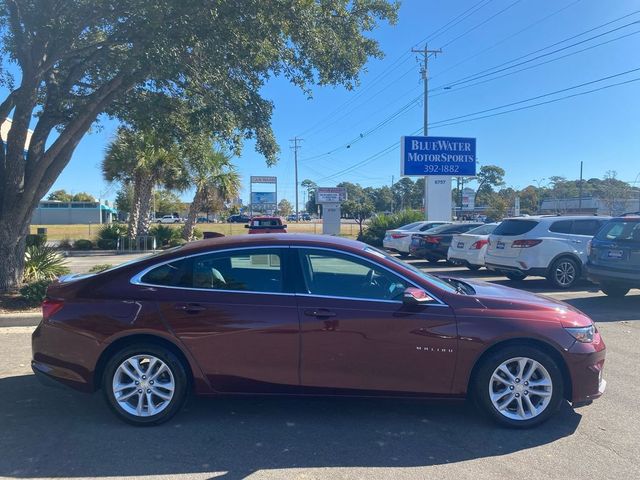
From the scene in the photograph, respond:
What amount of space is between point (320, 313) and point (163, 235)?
25.1 m

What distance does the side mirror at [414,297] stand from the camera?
13.7 feet

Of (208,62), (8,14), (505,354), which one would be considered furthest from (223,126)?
(505,354)

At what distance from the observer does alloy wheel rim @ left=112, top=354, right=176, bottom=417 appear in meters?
4.29

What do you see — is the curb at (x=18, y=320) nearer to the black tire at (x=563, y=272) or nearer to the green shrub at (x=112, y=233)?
the black tire at (x=563, y=272)

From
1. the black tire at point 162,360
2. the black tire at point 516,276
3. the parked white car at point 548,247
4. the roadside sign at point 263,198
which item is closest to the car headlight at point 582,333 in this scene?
the black tire at point 162,360

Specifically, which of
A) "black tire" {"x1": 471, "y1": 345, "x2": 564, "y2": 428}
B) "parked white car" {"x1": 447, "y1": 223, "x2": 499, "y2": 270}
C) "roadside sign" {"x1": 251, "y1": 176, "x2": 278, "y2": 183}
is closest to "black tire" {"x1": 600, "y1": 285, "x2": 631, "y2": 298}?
"parked white car" {"x1": 447, "y1": 223, "x2": 499, "y2": 270}

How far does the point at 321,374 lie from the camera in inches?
167

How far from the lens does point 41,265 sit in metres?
10.5

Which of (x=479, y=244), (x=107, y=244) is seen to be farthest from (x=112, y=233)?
(x=479, y=244)

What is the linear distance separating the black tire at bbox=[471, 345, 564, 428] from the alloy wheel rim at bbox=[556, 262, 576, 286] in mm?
8196

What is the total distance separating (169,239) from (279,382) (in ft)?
82.2

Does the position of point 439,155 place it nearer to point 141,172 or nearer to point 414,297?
point 141,172

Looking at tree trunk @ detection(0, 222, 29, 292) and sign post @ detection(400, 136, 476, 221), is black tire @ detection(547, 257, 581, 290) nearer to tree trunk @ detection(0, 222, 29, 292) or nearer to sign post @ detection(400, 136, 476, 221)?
tree trunk @ detection(0, 222, 29, 292)

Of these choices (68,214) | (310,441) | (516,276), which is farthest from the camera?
(68,214)
